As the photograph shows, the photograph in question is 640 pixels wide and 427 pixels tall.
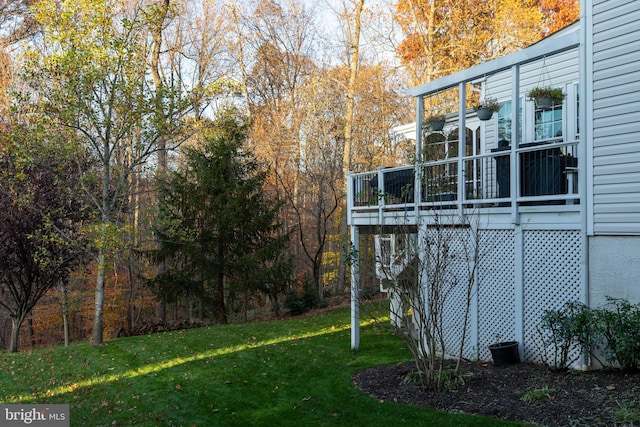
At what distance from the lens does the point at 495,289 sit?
7055 mm

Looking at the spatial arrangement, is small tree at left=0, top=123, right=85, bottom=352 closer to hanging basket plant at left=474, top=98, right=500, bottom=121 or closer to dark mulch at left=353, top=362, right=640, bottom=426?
hanging basket plant at left=474, top=98, right=500, bottom=121

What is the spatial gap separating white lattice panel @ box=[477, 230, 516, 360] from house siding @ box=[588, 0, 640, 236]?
1.25 metres

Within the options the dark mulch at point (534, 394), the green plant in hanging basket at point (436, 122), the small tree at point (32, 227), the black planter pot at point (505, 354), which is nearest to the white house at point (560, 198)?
the black planter pot at point (505, 354)

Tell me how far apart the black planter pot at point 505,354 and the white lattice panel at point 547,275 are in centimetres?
13

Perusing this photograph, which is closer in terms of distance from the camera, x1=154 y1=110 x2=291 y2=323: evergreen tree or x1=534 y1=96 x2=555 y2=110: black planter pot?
x1=534 y1=96 x2=555 y2=110: black planter pot

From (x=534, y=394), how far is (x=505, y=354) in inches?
54.7

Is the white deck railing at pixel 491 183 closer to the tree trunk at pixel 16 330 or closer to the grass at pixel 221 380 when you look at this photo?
the grass at pixel 221 380

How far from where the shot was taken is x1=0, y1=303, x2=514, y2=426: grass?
5.75 m

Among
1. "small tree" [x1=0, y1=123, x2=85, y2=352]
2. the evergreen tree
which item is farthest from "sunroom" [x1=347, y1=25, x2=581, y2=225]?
"small tree" [x1=0, y1=123, x2=85, y2=352]

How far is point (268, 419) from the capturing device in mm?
5680

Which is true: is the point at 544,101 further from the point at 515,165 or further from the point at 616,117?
the point at 616,117

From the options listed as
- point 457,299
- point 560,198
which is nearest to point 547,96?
point 560,198

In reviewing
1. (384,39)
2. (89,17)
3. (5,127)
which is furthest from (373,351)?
(384,39)

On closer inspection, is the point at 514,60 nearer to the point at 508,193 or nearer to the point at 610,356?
the point at 508,193
